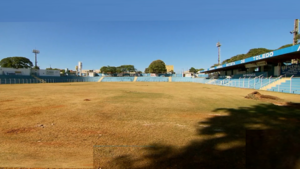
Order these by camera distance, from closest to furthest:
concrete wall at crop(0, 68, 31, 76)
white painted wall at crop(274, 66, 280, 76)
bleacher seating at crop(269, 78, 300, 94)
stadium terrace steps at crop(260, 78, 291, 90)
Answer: bleacher seating at crop(269, 78, 300, 94) < stadium terrace steps at crop(260, 78, 291, 90) < white painted wall at crop(274, 66, 280, 76) < concrete wall at crop(0, 68, 31, 76)

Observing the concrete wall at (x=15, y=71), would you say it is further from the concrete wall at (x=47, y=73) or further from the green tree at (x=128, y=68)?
the green tree at (x=128, y=68)

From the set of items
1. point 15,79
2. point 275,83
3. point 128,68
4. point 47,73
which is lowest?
point 275,83

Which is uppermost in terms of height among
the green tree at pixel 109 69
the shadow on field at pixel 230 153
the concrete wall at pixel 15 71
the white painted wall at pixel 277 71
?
the green tree at pixel 109 69

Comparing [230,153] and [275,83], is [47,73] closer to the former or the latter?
[275,83]

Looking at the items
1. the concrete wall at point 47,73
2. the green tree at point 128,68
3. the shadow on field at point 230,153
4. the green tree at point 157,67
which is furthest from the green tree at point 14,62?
the shadow on field at point 230,153

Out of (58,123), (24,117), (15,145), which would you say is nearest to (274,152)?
(15,145)

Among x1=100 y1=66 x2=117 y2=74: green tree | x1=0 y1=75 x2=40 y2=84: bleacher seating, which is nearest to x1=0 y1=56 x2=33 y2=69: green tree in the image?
x1=0 y1=75 x2=40 y2=84: bleacher seating

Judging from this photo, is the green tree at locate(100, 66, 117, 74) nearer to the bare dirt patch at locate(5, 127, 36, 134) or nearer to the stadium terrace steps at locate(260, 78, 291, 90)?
the stadium terrace steps at locate(260, 78, 291, 90)

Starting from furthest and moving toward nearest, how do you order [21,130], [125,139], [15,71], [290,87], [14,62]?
[14,62], [15,71], [290,87], [21,130], [125,139]

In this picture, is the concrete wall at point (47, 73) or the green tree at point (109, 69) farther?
the green tree at point (109, 69)

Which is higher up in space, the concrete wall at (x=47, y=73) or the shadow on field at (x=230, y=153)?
the concrete wall at (x=47, y=73)

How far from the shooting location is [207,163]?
7.98 feet

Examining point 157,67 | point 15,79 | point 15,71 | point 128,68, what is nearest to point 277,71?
point 15,79

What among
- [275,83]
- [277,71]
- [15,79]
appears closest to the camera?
[275,83]
